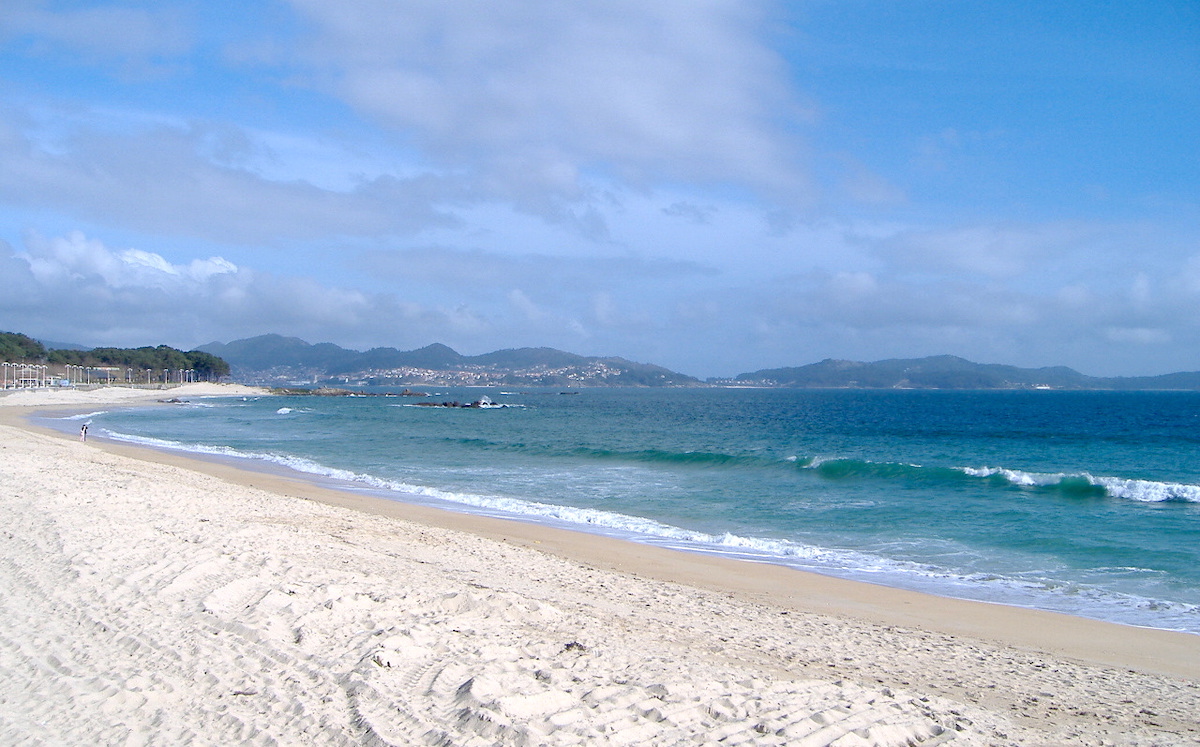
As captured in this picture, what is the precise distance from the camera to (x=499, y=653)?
608cm

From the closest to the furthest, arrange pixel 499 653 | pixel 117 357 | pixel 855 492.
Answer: pixel 499 653, pixel 855 492, pixel 117 357

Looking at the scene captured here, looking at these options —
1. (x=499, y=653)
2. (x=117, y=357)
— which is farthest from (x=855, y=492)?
(x=117, y=357)

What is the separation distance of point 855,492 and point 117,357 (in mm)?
149835

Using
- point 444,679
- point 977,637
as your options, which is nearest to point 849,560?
point 977,637

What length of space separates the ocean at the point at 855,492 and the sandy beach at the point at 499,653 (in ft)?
8.20

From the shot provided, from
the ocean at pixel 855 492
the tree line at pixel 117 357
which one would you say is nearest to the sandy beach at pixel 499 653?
the ocean at pixel 855 492

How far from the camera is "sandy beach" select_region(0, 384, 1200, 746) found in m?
4.89

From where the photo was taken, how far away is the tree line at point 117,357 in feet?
382

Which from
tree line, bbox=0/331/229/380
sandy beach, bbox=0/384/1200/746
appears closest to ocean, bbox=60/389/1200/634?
sandy beach, bbox=0/384/1200/746

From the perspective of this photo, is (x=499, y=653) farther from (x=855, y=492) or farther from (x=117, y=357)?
(x=117, y=357)

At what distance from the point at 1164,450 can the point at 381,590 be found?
1568 inches

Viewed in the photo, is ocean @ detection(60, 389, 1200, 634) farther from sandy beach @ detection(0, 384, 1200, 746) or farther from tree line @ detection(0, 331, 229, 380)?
tree line @ detection(0, 331, 229, 380)

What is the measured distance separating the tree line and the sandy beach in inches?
4961

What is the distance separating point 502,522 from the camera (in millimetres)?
16172
